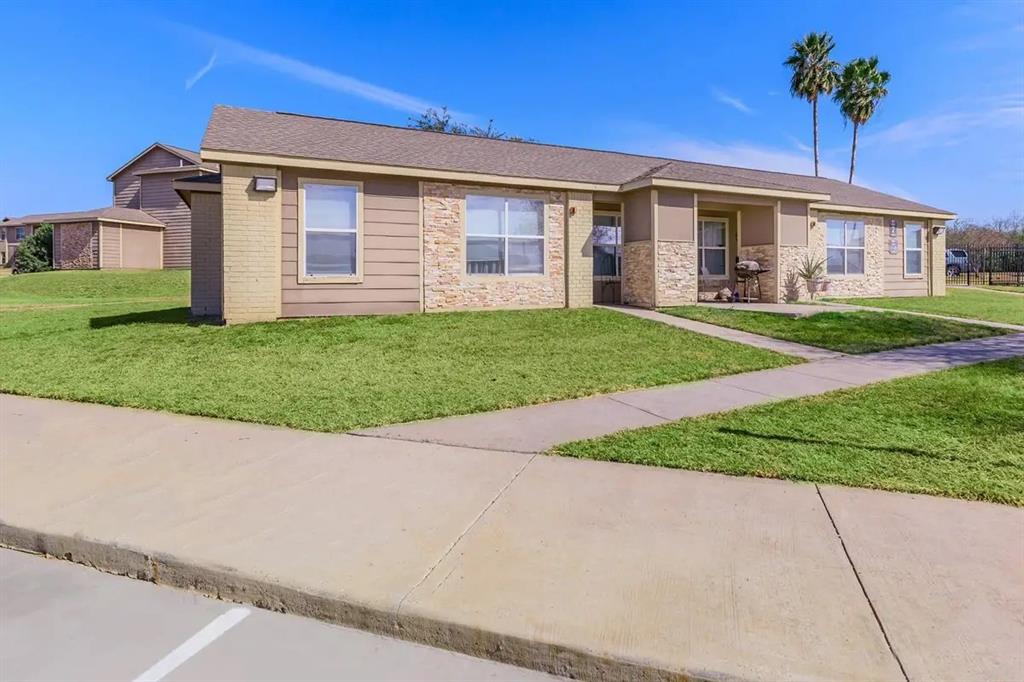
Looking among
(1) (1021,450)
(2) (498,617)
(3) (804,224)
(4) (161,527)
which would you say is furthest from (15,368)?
(3) (804,224)

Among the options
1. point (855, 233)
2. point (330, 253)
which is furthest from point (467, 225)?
point (855, 233)

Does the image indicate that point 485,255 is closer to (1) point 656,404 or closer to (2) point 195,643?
(1) point 656,404

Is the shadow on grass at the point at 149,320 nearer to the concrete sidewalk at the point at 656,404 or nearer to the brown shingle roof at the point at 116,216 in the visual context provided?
the concrete sidewalk at the point at 656,404

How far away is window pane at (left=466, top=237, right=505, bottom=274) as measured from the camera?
13578mm

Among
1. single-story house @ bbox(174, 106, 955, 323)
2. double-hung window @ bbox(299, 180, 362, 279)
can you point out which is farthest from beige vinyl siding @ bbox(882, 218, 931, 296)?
double-hung window @ bbox(299, 180, 362, 279)

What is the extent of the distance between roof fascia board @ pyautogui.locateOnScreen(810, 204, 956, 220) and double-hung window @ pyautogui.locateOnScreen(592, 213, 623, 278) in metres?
5.86

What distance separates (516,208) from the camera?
14.0 m

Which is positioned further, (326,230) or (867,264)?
(867,264)

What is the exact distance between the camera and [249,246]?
11461 millimetres

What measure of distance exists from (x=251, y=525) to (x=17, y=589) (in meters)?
1.17

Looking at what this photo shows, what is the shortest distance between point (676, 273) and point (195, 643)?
13.8m

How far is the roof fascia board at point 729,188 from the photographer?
14.2 m

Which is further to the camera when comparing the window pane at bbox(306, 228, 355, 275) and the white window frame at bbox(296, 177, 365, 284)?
the window pane at bbox(306, 228, 355, 275)

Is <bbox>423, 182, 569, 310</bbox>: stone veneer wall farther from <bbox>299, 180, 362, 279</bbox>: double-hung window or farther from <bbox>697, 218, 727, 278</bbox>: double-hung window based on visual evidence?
<bbox>697, 218, 727, 278</bbox>: double-hung window
